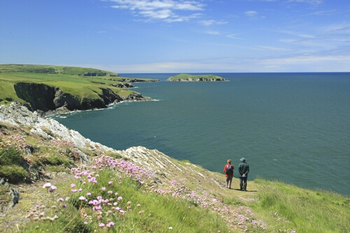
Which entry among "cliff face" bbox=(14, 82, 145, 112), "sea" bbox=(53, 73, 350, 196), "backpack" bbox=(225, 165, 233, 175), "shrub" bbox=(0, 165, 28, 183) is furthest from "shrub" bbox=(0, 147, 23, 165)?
"cliff face" bbox=(14, 82, 145, 112)

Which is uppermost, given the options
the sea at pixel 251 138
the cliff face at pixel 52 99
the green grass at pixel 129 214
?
the green grass at pixel 129 214

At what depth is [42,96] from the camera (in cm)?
10994

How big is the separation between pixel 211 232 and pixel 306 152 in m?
52.1

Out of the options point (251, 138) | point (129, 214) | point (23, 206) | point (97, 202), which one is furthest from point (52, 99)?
point (97, 202)

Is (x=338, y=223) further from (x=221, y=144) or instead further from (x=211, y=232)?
(x=221, y=144)

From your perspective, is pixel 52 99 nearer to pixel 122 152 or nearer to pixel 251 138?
pixel 251 138

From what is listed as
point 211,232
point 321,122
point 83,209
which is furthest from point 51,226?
point 321,122

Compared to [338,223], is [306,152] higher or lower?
lower

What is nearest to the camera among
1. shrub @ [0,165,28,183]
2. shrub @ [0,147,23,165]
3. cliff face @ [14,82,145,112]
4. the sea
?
shrub @ [0,165,28,183]

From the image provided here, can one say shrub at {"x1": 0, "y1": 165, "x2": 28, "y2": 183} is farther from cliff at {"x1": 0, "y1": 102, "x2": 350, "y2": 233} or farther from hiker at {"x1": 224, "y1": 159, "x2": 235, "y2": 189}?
hiker at {"x1": 224, "y1": 159, "x2": 235, "y2": 189}

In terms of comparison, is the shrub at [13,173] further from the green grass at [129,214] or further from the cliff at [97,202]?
the green grass at [129,214]

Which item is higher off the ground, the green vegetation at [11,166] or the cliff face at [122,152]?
the green vegetation at [11,166]

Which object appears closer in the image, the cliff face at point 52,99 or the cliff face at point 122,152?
the cliff face at point 122,152

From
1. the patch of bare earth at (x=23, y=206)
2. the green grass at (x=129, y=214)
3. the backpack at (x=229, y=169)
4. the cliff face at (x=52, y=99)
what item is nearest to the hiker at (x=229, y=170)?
the backpack at (x=229, y=169)
